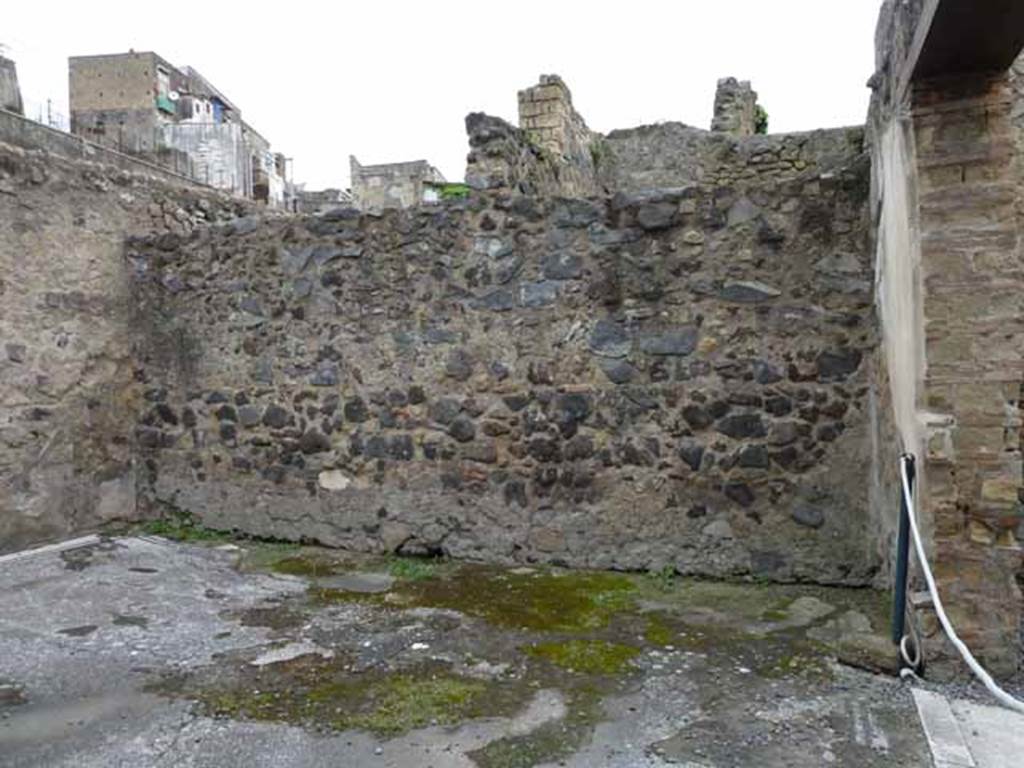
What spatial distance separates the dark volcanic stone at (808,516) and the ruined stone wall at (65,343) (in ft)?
16.3

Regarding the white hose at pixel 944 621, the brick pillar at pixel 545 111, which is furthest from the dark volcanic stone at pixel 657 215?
the brick pillar at pixel 545 111

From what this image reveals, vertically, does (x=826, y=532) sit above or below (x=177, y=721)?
above

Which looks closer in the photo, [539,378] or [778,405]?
[778,405]

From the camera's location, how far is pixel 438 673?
139 inches

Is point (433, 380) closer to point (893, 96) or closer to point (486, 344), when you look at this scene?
point (486, 344)

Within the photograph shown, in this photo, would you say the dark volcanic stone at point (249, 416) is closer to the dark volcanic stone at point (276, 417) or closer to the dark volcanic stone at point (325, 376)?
the dark volcanic stone at point (276, 417)

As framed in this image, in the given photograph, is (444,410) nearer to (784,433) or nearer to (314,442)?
(314,442)

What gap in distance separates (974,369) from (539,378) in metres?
2.58

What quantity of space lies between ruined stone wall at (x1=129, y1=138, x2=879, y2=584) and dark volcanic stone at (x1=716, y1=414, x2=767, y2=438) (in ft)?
0.04

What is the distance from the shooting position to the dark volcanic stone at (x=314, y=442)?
590cm

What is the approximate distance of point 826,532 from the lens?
465 centimetres

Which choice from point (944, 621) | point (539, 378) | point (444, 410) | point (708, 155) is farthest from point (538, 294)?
point (708, 155)

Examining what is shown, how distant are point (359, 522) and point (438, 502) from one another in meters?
0.63

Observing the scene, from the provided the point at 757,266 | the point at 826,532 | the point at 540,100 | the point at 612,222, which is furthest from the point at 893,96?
the point at 540,100
